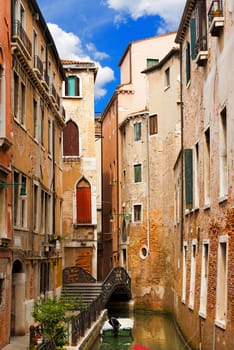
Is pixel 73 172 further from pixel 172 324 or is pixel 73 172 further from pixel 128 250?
pixel 172 324

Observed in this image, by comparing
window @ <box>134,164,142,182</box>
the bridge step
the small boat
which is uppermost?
window @ <box>134,164,142,182</box>

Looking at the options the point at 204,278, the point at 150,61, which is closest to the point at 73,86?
the point at 150,61

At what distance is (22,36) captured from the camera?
18.2 meters

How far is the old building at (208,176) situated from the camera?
12.9 m

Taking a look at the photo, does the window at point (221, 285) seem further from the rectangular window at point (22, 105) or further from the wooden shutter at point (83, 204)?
the wooden shutter at point (83, 204)

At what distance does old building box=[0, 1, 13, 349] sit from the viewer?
15461mm

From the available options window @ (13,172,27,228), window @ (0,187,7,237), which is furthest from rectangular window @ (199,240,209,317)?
window @ (13,172,27,228)

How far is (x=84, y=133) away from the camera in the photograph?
36188 mm

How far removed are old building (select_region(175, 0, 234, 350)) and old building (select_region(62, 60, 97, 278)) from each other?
14603 millimetres

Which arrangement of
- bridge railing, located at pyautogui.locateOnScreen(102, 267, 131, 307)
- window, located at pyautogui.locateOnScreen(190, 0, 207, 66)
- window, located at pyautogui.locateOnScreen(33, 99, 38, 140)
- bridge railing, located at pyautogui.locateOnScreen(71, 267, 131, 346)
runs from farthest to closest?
1. bridge railing, located at pyautogui.locateOnScreen(102, 267, 131, 307)
2. window, located at pyautogui.locateOnScreen(33, 99, 38, 140)
3. bridge railing, located at pyautogui.locateOnScreen(71, 267, 131, 346)
4. window, located at pyautogui.locateOnScreen(190, 0, 207, 66)

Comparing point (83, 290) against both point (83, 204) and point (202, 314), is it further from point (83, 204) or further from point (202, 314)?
point (202, 314)

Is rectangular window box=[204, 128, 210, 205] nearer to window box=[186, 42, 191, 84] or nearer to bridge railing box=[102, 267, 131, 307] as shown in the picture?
window box=[186, 42, 191, 84]

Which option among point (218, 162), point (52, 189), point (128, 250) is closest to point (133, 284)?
point (128, 250)

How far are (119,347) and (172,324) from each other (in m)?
6.20
